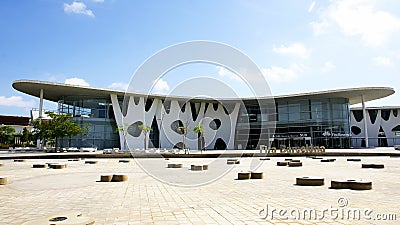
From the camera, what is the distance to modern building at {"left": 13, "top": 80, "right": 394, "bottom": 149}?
52125mm

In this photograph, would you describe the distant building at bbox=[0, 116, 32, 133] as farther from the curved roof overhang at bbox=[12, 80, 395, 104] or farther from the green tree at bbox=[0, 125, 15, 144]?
the curved roof overhang at bbox=[12, 80, 395, 104]

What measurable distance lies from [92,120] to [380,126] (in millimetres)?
56375

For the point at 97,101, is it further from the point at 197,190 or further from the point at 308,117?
the point at 197,190

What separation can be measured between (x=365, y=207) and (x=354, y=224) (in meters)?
1.56

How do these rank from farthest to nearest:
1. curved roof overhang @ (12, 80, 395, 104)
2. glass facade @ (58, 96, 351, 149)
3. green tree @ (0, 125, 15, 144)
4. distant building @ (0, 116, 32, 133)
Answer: distant building @ (0, 116, 32, 133) < green tree @ (0, 125, 15, 144) < glass facade @ (58, 96, 351, 149) < curved roof overhang @ (12, 80, 395, 104)

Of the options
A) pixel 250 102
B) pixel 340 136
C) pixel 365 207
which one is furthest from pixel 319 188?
pixel 250 102

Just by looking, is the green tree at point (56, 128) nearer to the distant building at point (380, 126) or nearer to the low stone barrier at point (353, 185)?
the low stone barrier at point (353, 185)

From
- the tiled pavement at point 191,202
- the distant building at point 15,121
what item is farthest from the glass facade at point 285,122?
the tiled pavement at point 191,202

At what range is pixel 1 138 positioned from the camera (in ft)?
207

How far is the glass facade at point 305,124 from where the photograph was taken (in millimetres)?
53781

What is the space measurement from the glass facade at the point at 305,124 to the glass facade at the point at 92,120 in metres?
25.7

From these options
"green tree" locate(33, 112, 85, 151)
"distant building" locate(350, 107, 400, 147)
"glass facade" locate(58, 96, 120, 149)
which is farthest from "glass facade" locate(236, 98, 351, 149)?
"green tree" locate(33, 112, 85, 151)

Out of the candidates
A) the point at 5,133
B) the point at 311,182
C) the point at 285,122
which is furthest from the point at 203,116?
the point at 311,182

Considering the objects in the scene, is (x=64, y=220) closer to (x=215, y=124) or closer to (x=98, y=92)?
(x=98, y=92)
